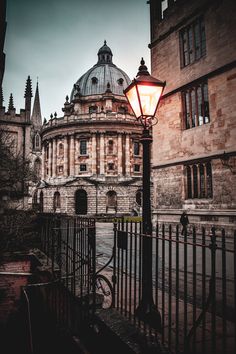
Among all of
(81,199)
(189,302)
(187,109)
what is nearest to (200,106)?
(187,109)

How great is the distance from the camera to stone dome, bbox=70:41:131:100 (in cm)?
4856

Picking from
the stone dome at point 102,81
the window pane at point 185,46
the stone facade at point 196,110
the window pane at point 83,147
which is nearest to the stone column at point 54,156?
the window pane at point 83,147

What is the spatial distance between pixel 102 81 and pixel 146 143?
48235mm

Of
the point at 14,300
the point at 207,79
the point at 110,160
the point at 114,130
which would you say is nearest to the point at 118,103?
the point at 114,130

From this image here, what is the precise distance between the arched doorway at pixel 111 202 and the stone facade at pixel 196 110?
72.6 ft

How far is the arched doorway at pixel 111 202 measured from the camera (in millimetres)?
38950

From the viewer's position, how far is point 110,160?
133 ft

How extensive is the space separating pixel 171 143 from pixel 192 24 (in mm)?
6809

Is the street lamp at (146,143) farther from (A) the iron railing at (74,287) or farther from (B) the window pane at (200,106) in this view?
(B) the window pane at (200,106)

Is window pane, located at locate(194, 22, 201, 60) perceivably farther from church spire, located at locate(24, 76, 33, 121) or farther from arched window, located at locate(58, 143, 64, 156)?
arched window, located at locate(58, 143, 64, 156)

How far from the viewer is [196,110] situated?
15.0 metres

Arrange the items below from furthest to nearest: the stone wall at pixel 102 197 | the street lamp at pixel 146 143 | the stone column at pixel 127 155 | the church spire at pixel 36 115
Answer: the church spire at pixel 36 115
the stone column at pixel 127 155
the stone wall at pixel 102 197
the street lamp at pixel 146 143

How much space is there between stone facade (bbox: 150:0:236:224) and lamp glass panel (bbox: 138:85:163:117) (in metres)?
9.87

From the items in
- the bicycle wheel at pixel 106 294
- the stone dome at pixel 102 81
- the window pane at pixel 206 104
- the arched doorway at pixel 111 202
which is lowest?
the bicycle wheel at pixel 106 294
